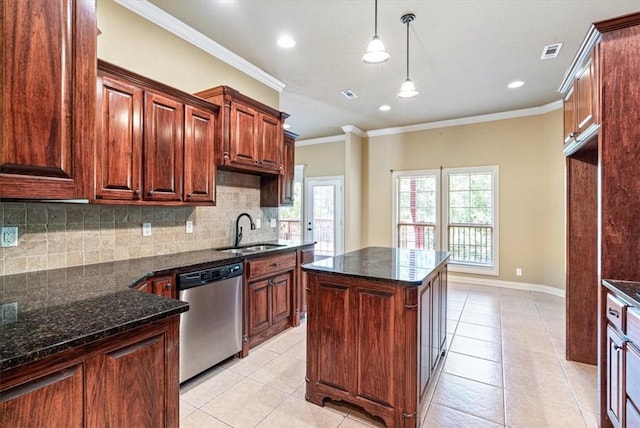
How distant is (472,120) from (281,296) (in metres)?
4.80

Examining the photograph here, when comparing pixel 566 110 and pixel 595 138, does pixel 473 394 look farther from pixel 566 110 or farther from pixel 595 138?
pixel 566 110

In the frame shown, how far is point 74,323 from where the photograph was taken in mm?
1152

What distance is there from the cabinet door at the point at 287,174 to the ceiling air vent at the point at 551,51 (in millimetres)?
3094

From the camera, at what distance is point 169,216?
292 centimetres

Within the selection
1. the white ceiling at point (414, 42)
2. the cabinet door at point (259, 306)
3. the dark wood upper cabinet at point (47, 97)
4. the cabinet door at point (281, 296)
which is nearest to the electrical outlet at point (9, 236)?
the dark wood upper cabinet at point (47, 97)

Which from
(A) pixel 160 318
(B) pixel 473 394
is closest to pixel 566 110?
(B) pixel 473 394

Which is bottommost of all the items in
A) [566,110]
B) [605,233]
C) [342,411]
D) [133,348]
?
[342,411]

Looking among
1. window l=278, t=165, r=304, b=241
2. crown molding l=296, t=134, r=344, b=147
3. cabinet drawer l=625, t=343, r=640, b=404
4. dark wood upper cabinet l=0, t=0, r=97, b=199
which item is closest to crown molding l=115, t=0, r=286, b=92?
dark wood upper cabinet l=0, t=0, r=97, b=199

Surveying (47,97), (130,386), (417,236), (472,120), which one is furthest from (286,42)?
(417,236)

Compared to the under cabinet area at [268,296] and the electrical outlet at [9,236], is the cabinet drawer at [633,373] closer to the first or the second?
the under cabinet area at [268,296]

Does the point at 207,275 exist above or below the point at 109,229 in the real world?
below

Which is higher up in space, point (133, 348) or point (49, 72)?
point (49, 72)

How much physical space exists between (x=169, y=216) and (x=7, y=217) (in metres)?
1.12

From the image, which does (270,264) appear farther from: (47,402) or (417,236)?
(417,236)
